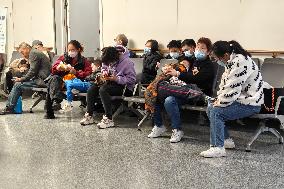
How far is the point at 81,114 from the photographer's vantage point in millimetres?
7305

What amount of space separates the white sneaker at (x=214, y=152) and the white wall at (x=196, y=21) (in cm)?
206

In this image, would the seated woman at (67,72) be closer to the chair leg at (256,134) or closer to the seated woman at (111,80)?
the seated woman at (111,80)

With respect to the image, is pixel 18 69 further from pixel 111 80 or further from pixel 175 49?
pixel 175 49

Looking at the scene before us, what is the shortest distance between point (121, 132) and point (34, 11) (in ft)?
18.5

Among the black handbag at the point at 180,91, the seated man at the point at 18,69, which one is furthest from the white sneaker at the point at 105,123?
the seated man at the point at 18,69

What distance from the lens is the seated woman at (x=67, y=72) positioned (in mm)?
6820

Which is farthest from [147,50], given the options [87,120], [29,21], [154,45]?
[29,21]

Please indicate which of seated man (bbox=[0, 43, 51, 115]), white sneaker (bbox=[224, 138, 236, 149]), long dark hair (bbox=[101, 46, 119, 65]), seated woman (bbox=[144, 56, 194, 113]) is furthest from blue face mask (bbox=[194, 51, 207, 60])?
seated man (bbox=[0, 43, 51, 115])

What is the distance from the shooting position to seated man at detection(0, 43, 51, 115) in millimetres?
7375

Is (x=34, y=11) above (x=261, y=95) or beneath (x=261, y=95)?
above

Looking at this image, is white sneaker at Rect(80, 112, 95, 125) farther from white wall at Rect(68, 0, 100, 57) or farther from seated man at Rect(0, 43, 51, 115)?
white wall at Rect(68, 0, 100, 57)

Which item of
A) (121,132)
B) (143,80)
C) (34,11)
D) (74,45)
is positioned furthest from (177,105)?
(34,11)

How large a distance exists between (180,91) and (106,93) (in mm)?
1266

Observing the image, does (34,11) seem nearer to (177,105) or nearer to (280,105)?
(177,105)
